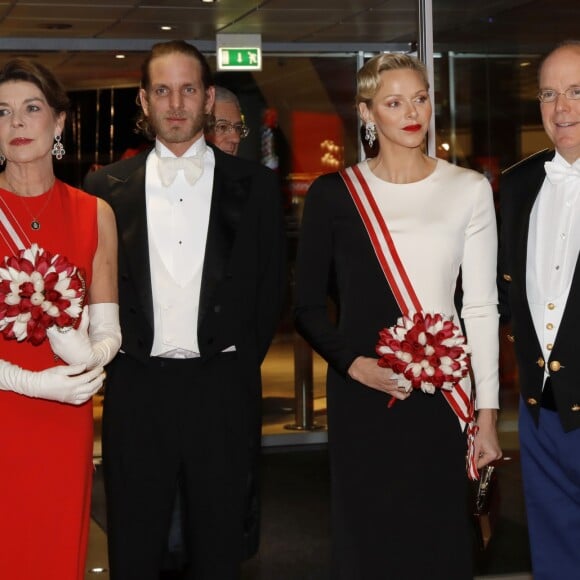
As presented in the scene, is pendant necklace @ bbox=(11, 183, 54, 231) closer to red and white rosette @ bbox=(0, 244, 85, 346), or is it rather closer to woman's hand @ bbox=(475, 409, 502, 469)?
red and white rosette @ bbox=(0, 244, 85, 346)

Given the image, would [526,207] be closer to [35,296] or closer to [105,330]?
[105,330]

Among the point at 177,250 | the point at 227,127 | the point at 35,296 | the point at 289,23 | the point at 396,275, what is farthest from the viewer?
the point at 289,23

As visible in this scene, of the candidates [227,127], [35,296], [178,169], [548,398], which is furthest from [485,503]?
[227,127]

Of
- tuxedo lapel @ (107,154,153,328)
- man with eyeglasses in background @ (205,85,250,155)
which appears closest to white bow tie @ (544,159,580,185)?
tuxedo lapel @ (107,154,153,328)

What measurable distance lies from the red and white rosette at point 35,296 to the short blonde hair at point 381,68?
1031 millimetres

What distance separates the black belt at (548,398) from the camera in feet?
11.6

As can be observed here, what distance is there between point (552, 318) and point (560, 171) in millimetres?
443

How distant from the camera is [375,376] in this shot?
3.41m

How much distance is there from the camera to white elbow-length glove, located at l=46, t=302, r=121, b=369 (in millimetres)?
3297

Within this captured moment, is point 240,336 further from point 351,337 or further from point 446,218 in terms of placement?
point 446,218

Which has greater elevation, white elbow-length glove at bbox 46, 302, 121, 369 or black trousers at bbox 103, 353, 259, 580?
white elbow-length glove at bbox 46, 302, 121, 369

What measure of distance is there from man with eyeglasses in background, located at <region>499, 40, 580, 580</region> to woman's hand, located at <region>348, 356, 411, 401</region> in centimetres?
45

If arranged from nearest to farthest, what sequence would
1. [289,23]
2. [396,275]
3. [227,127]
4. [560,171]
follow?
[396,275]
[560,171]
[227,127]
[289,23]

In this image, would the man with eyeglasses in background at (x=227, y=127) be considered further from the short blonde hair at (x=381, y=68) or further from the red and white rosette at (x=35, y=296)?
the red and white rosette at (x=35, y=296)
